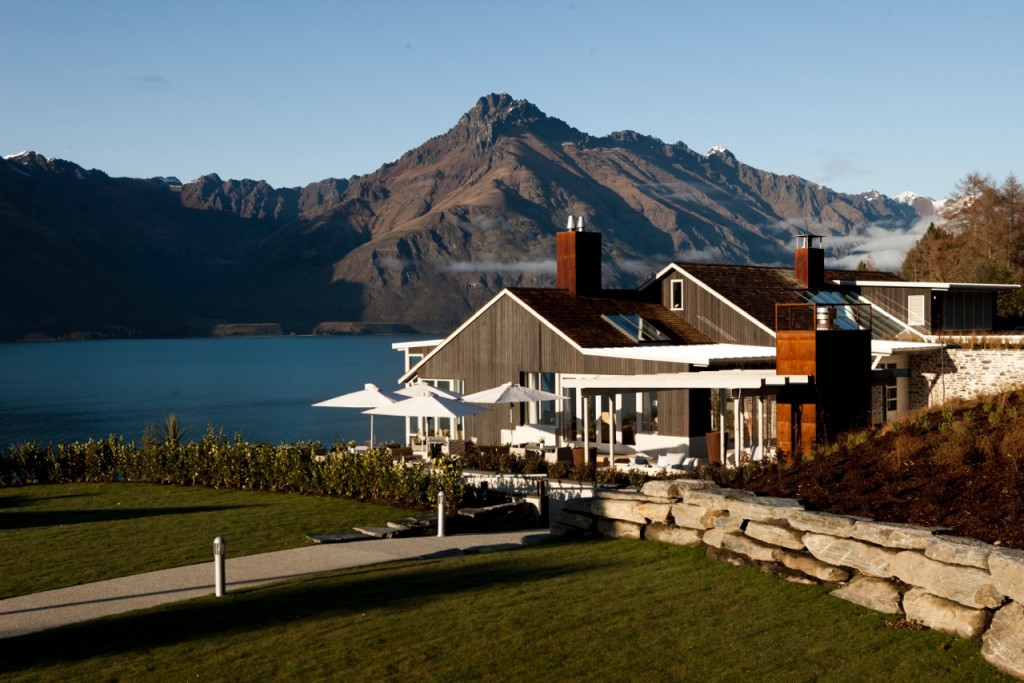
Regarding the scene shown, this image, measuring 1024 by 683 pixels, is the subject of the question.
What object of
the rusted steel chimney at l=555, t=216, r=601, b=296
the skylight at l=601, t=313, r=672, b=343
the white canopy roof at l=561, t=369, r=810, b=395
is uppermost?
the rusted steel chimney at l=555, t=216, r=601, b=296

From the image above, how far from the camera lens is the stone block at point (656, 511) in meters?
14.4

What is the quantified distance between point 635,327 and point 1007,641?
24867 mm

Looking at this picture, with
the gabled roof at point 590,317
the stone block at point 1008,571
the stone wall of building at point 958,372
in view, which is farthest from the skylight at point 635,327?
the stone block at point 1008,571

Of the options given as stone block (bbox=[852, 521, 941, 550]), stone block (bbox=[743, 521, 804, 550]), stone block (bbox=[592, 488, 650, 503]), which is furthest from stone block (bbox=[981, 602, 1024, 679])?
stone block (bbox=[592, 488, 650, 503])

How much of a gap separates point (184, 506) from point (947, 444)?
1463 centimetres

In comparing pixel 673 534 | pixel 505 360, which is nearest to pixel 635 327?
pixel 505 360

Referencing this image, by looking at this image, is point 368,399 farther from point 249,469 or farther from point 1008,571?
point 1008,571

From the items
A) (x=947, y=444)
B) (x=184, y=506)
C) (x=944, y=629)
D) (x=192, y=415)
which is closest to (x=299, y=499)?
(x=184, y=506)

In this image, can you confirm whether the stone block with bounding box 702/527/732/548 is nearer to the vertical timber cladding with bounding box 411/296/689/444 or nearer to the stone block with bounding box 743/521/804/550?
the stone block with bounding box 743/521/804/550

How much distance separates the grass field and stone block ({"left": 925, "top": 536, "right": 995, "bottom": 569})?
720 millimetres

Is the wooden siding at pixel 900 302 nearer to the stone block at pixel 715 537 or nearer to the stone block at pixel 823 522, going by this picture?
the stone block at pixel 715 537

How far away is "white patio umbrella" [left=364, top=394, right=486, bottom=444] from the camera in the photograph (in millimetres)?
24656

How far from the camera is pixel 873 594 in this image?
1084 cm

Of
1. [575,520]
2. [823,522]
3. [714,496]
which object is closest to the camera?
[823,522]
